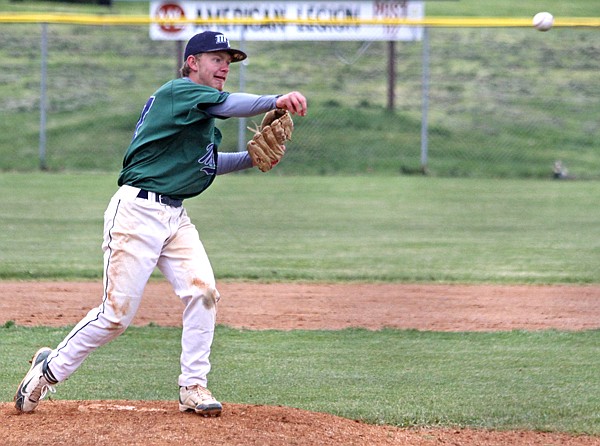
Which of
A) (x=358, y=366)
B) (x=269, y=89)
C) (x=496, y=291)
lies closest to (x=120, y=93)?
(x=269, y=89)

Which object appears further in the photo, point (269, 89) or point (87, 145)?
point (269, 89)

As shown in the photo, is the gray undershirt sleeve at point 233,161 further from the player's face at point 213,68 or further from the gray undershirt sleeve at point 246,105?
the gray undershirt sleeve at point 246,105

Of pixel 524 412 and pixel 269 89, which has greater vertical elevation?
pixel 269 89

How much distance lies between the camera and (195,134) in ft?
14.8

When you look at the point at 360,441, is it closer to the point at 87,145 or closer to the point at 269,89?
the point at 87,145

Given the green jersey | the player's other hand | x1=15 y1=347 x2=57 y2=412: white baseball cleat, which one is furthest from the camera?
x1=15 y1=347 x2=57 y2=412: white baseball cleat

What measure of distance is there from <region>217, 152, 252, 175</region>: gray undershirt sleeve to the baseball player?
0.35 metres

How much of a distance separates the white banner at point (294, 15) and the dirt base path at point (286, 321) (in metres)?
9.83

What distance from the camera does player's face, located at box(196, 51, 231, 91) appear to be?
4543 mm

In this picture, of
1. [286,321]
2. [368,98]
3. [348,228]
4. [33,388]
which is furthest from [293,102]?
[368,98]

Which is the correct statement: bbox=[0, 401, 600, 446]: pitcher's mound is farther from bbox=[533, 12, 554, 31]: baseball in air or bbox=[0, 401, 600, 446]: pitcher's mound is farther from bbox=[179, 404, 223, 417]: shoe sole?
bbox=[533, 12, 554, 31]: baseball in air

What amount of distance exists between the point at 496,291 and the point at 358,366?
116 inches

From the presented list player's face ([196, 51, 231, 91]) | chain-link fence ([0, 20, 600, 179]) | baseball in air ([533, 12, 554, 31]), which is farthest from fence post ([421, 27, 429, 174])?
player's face ([196, 51, 231, 91])

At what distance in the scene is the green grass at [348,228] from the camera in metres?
9.47
